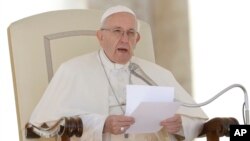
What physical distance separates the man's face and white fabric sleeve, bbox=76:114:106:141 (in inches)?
18.1

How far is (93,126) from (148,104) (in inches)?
13.7

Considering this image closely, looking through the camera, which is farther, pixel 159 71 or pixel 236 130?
pixel 159 71

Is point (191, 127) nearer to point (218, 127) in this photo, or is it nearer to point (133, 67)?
point (218, 127)

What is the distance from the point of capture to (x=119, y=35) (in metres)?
2.86

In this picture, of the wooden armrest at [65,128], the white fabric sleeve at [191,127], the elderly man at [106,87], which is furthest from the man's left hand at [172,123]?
the wooden armrest at [65,128]

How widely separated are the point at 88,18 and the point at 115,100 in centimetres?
76

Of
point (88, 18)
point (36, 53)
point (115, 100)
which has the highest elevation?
point (88, 18)

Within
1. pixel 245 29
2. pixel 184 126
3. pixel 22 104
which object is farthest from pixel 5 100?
pixel 245 29

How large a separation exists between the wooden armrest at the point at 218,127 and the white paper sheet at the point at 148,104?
285mm

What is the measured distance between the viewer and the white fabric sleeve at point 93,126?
2.54 meters

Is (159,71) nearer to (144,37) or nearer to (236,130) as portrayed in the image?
(144,37)

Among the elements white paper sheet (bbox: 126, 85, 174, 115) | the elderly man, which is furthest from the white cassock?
white paper sheet (bbox: 126, 85, 174, 115)

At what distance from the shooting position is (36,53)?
317 centimetres

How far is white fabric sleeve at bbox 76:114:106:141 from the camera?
254 cm
